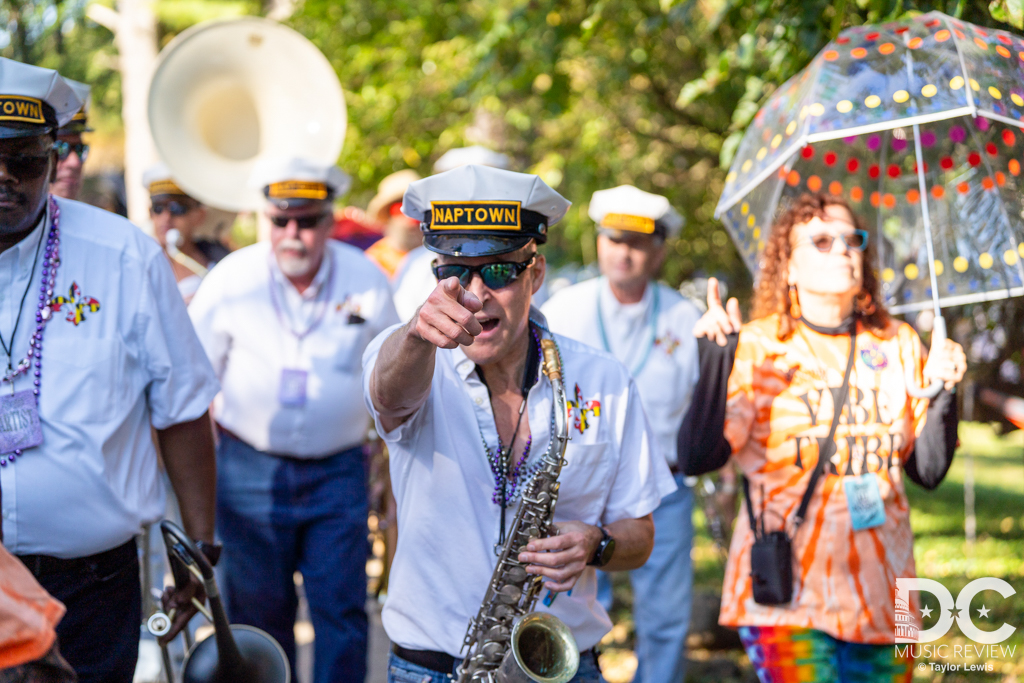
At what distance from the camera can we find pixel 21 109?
273 cm

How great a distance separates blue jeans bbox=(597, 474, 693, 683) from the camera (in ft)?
16.2

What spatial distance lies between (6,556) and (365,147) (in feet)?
27.9

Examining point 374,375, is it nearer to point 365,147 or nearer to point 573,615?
point 573,615

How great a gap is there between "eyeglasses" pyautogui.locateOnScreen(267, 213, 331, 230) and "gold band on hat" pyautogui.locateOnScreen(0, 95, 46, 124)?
1.92 meters

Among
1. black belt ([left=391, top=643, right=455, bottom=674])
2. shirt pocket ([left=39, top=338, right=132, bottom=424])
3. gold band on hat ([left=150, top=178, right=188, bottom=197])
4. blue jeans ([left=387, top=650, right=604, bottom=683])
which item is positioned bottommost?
blue jeans ([left=387, top=650, right=604, bottom=683])

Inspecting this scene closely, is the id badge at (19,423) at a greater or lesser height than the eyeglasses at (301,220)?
lesser

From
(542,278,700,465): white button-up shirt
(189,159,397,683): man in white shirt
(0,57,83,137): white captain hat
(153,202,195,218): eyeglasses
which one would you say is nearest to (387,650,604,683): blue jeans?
(0,57,83,137): white captain hat

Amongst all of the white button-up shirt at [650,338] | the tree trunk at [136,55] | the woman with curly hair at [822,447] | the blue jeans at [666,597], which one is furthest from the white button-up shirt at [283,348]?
the tree trunk at [136,55]

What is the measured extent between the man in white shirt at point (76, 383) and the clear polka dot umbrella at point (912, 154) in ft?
7.01

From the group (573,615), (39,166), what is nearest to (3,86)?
(39,166)

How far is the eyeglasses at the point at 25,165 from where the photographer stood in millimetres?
2719

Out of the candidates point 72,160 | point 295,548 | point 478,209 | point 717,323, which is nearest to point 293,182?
point 72,160

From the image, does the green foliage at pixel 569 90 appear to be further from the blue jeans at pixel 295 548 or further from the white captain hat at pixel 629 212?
the blue jeans at pixel 295 548

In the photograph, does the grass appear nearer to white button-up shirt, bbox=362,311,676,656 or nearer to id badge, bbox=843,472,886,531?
id badge, bbox=843,472,886,531
